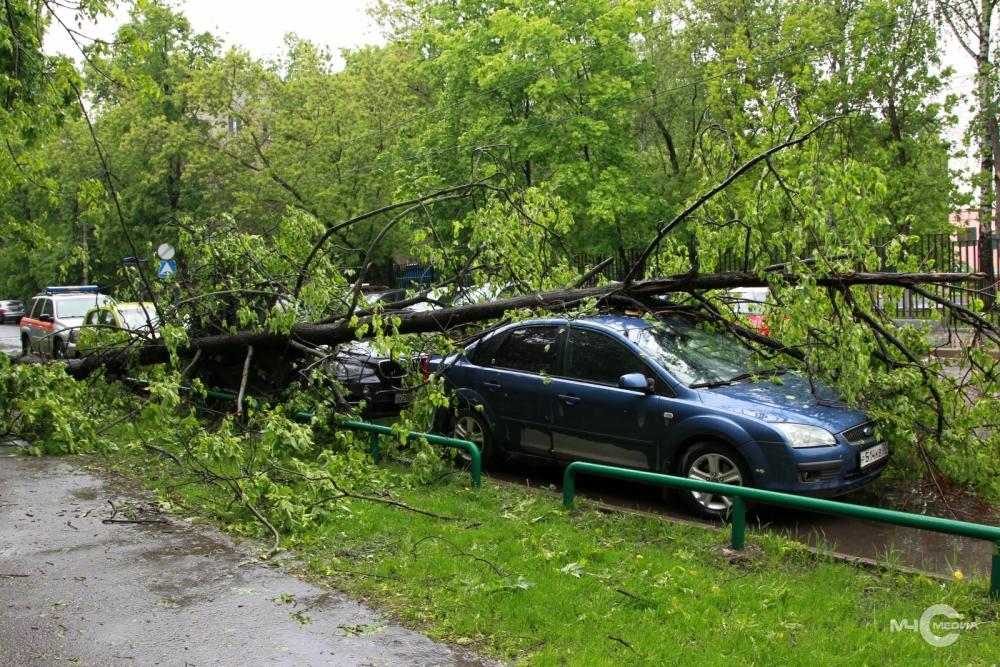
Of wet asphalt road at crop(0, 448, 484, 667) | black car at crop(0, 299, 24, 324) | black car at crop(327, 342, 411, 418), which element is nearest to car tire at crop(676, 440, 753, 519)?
wet asphalt road at crop(0, 448, 484, 667)

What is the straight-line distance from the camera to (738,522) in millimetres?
5488

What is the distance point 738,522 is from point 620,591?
1.14 meters

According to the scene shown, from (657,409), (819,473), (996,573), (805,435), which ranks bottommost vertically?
(996,573)

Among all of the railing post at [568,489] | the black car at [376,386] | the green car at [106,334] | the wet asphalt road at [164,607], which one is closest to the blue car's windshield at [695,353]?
the railing post at [568,489]

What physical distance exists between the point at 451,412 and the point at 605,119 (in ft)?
52.1

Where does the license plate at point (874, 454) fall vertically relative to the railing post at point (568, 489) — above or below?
above

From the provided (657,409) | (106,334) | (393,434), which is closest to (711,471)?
(657,409)

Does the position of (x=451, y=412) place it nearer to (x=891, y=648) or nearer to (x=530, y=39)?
(x=891, y=648)

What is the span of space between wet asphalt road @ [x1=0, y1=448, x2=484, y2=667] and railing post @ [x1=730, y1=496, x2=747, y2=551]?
2.23 meters

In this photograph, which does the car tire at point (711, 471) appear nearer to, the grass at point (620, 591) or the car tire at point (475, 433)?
the grass at point (620, 591)

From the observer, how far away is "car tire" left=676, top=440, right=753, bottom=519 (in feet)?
21.2

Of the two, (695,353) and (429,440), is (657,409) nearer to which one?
A: (695,353)

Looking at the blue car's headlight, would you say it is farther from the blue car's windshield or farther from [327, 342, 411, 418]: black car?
[327, 342, 411, 418]: black car

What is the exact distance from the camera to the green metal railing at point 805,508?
14.8 feet
